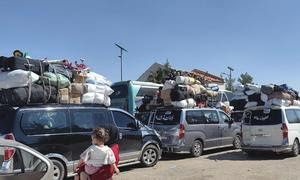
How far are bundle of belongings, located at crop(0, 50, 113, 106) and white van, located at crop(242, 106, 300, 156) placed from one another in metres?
5.29

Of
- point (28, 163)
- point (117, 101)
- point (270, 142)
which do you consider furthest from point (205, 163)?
point (28, 163)

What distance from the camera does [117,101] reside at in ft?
66.5

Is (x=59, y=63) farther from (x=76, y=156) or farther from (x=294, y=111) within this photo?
(x=294, y=111)

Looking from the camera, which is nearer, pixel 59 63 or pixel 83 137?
pixel 83 137

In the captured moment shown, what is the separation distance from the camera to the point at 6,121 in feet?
32.7

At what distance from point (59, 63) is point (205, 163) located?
5.41m

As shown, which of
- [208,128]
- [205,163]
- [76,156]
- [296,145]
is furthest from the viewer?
[208,128]

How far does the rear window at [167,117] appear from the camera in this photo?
1527cm

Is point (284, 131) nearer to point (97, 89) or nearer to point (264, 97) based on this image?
point (264, 97)

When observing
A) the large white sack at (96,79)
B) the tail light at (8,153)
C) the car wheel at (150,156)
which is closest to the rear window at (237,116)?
the car wheel at (150,156)

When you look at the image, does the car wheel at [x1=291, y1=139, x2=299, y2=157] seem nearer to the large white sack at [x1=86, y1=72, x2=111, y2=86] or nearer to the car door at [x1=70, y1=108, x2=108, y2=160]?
the large white sack at [x1=86, y1=72, x2=111, y2=86]

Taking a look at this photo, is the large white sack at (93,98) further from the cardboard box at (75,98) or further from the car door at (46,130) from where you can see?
the car door at (46,130)

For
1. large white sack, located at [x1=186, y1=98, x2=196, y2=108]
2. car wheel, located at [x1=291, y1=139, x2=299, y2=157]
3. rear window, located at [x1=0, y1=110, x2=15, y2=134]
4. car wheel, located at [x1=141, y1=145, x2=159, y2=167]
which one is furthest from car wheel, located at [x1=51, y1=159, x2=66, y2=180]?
car wheel, located at [x1=291, y1=139, x2=299, y2=157]

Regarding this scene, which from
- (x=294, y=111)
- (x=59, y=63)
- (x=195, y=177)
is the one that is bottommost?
(x=195, y=177)
